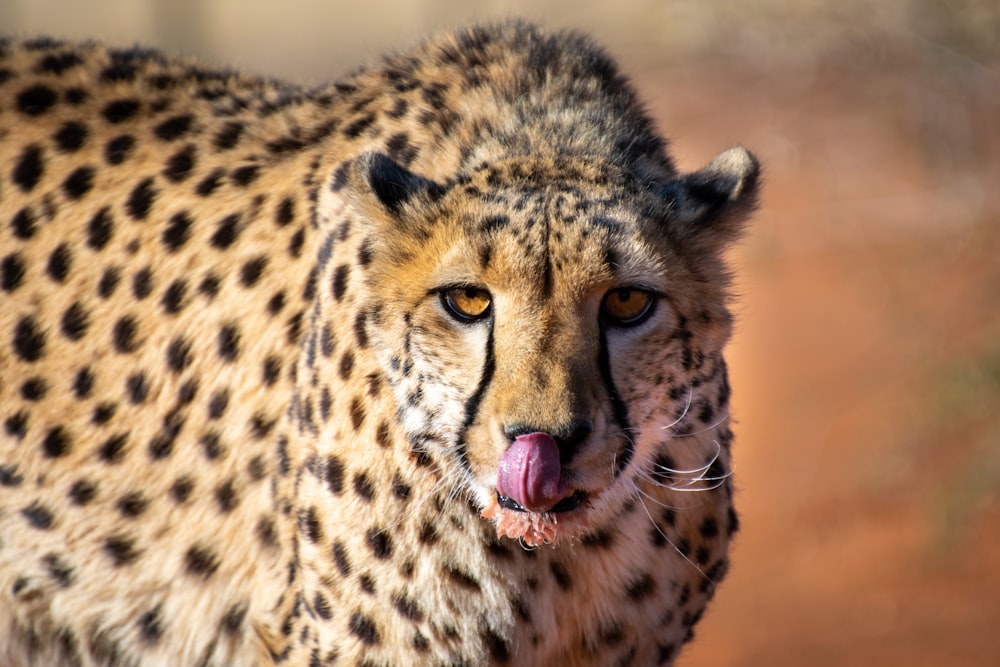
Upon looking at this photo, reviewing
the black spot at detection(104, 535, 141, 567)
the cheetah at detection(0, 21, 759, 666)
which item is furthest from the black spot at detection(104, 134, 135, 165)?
the black spot at detection(104, 535, 141, 567)

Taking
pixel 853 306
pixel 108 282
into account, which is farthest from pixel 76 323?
pixel 853 306

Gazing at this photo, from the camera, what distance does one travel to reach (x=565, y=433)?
5.32ft

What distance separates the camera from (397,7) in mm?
12031

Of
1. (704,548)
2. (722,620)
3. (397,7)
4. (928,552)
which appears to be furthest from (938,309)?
(397,7)

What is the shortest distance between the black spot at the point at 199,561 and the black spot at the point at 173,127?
2.50ft

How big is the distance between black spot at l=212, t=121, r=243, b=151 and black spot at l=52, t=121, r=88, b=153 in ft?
0.87

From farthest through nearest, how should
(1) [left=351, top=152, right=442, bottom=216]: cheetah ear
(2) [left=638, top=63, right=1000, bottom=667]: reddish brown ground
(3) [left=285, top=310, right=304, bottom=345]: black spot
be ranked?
(2) [left=638, top=63, right=1000, bottom=667]: reddish brown ground, (3) [left=285, top=310, right=304, bottom=345]: black spot, (1) [left=351, top=152, right=442, bottom=216]: cheetah ear

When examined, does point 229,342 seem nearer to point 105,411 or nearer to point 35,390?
point 105,411

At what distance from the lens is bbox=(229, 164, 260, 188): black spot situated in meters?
2.40

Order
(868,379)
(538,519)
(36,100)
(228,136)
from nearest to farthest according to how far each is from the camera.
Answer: (538,519), (228,136), (36,100), (868,379)

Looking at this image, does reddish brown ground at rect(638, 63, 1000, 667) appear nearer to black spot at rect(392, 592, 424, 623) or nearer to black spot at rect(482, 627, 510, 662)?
black spot at rect(482, 627, 510, 662)

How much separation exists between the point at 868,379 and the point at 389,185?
4319 mm

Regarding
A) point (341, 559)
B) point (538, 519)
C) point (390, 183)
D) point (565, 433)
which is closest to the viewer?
point (565, 433)

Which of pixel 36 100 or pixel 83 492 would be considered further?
pixel 36 100
